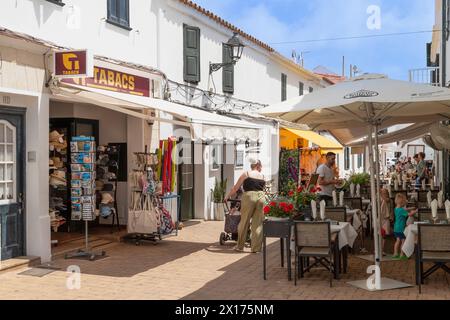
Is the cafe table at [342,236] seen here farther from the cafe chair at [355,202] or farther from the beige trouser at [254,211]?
the cafe chair at [355,202]

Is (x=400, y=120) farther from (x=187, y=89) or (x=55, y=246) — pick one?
(x=55, y=246)

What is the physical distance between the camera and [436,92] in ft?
22.8

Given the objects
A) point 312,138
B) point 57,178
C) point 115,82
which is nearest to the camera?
point 57,178

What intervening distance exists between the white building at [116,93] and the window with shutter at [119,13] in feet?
0.09

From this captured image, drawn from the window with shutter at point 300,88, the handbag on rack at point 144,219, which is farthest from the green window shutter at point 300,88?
the handbag on rack at point 144,219

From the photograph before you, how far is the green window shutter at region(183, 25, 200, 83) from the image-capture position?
47.5ft

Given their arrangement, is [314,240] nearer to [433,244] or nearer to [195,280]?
[433,244]

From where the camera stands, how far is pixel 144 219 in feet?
36.3

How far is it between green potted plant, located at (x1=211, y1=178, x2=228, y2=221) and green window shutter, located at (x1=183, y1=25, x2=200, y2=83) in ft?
10.4

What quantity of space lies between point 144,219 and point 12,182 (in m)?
2.91

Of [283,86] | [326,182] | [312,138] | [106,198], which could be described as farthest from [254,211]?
[283,86]
